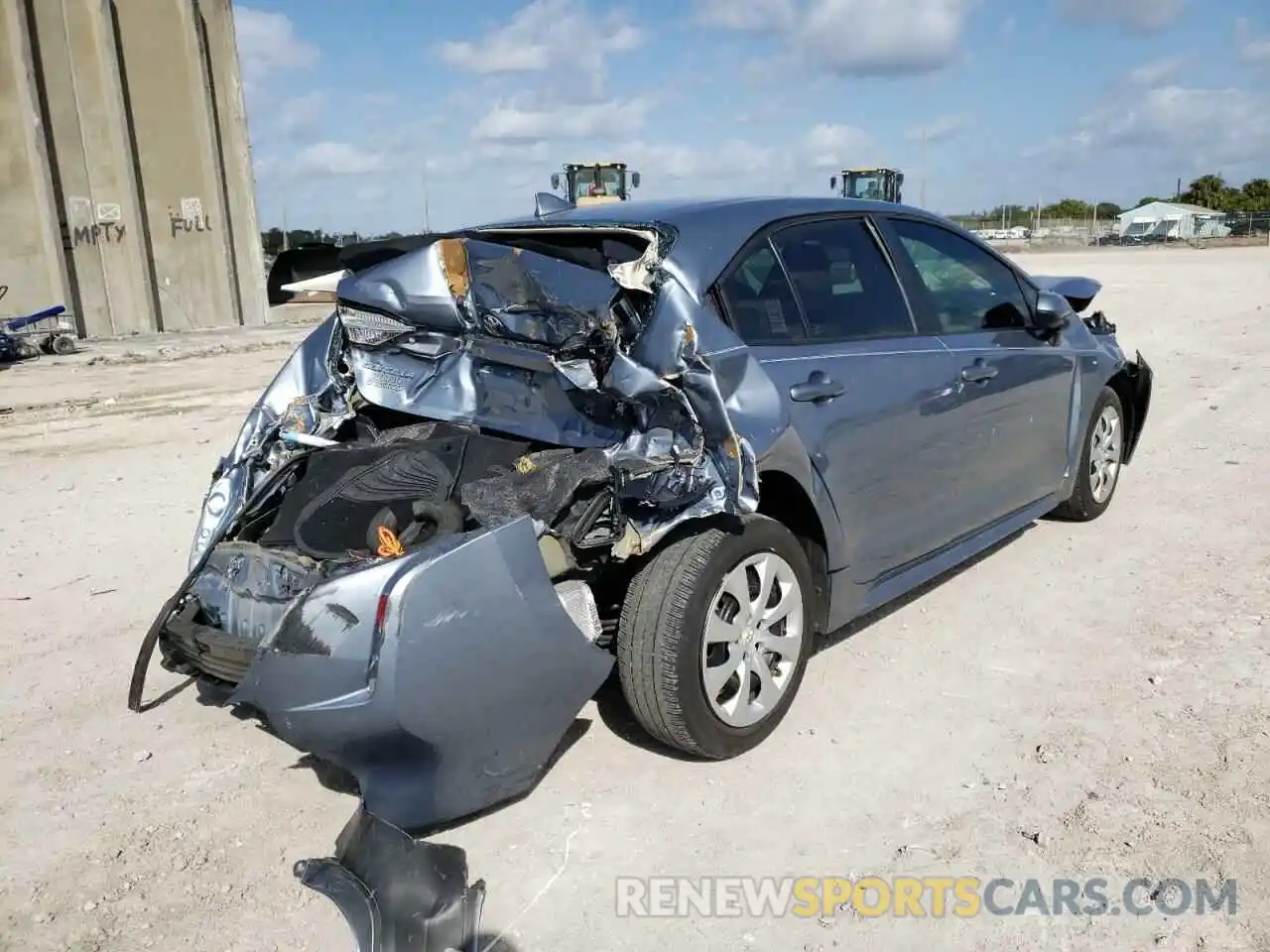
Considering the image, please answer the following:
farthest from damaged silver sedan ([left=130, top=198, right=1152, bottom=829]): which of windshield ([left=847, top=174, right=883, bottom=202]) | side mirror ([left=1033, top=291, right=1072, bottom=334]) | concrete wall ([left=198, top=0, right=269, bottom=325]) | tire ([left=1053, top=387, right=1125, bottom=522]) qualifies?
windshield ([left=847, top=174, right=883, bottom=202])

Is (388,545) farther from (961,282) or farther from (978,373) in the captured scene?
(961,282)

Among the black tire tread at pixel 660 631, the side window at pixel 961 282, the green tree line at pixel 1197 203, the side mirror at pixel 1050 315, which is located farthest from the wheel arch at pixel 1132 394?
the green tree line at pixel 1197 203

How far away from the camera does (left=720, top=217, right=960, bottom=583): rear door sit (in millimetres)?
3430

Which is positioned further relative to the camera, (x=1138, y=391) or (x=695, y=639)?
(x=1138, y=391)

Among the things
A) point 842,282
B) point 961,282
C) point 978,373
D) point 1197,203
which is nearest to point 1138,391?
point 961,282

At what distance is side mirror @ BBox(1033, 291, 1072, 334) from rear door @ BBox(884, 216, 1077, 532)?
52 mm

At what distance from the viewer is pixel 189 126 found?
1997 centimetres

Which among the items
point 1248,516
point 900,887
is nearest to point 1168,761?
point 900,887

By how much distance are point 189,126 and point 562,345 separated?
64.9 feet

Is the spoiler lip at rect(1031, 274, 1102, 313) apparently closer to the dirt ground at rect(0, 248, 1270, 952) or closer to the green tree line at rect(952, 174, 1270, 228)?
the dirt ground at rect(0, 248, 1270, 952)

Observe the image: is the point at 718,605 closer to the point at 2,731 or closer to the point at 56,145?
the point at 2,731

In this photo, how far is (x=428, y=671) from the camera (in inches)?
101

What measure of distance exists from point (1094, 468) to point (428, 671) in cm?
422

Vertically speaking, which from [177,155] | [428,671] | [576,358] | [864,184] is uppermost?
[177,155]
